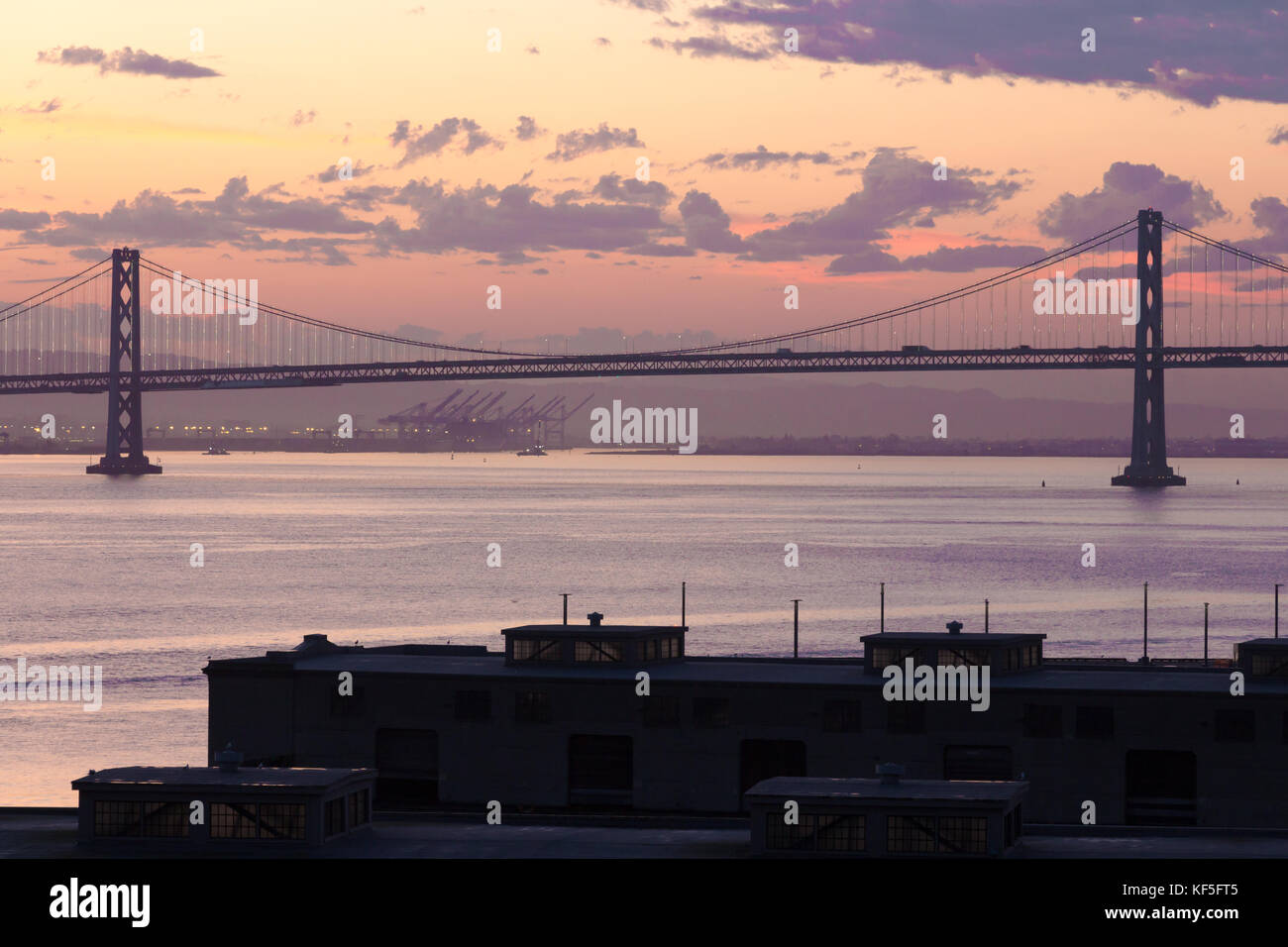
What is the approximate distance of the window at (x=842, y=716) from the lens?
4544cm

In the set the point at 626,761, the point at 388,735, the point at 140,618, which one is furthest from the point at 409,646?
the point at 140,618

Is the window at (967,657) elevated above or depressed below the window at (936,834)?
A: above

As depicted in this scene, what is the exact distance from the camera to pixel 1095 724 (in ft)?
145

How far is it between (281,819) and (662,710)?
19.1 meters

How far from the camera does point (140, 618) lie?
93562 mm

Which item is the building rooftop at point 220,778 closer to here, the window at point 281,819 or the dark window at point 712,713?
the window at point 281,819

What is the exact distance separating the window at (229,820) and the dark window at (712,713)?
62.2 feet

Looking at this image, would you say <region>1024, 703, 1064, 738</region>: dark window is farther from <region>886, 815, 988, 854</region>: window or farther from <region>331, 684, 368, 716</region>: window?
<region>886, 815, 988, 854</region>: window

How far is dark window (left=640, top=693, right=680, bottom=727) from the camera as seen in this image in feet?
151

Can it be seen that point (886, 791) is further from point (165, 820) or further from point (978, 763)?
point (978, 763)

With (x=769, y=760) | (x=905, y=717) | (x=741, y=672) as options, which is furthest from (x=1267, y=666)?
(x=741, y=672)

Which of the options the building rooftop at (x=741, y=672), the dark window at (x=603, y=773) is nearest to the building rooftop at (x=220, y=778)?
the dark window at (x=603, y=773)

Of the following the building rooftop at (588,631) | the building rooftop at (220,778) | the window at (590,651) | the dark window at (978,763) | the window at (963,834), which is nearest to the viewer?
the window at (963,834)
